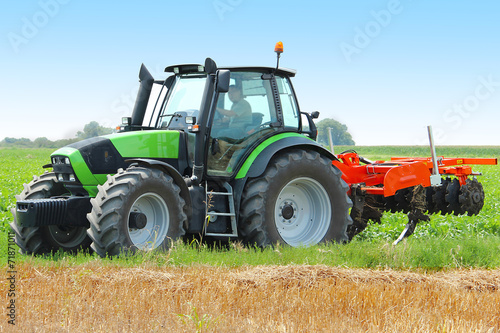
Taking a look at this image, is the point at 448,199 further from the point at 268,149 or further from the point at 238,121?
the point at 238,121

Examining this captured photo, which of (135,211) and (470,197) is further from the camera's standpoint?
(470,197)

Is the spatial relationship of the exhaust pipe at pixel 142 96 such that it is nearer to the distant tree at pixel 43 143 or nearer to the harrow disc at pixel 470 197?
the harrow disc at pixel 470 197

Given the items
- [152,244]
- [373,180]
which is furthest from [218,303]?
[373,180]

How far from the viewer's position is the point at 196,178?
7.30 metres

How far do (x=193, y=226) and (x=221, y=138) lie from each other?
4.02 feet

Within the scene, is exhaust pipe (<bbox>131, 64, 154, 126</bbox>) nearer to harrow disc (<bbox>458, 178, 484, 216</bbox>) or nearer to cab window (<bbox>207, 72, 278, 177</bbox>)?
cab window (<bbox>207, 72, 278, 177</bbox>)

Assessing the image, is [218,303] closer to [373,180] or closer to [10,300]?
[10,300]

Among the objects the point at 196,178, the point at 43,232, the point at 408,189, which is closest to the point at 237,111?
the point at 196,178

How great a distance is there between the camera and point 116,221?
636 cm

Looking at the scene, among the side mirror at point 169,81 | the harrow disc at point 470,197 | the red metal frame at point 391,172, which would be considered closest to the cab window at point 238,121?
the side mirror at point 169,81

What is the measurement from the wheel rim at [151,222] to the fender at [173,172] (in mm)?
323

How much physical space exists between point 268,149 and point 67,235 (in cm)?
295

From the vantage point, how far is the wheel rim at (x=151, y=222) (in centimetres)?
682

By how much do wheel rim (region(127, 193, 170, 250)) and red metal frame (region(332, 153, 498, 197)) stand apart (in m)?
3.01
